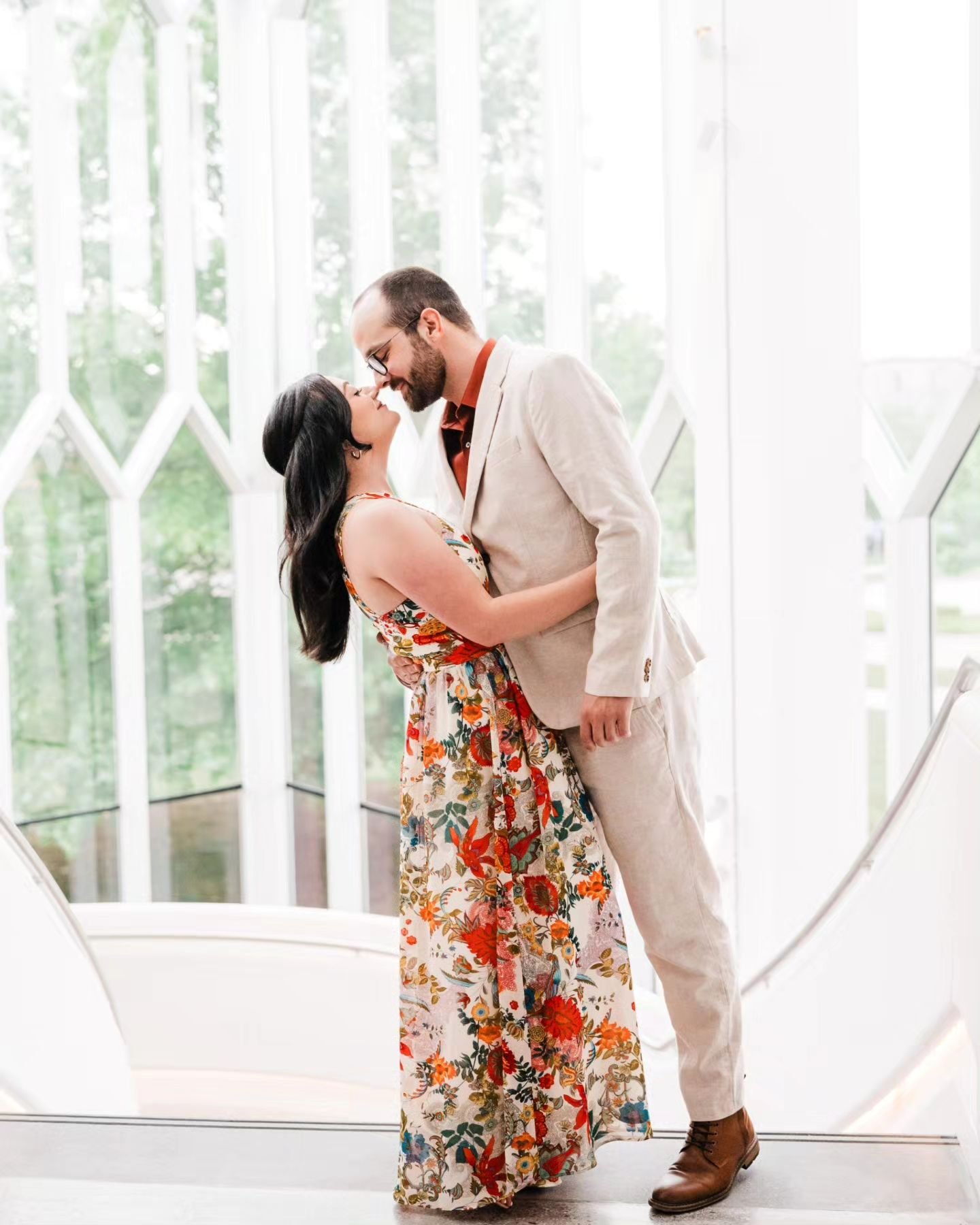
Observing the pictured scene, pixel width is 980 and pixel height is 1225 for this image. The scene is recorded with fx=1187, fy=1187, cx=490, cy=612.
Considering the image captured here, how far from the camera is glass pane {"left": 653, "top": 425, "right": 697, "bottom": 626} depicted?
15.4 feet

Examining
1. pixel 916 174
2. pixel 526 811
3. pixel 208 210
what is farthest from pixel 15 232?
pixel 526 811

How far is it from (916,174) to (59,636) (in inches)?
181

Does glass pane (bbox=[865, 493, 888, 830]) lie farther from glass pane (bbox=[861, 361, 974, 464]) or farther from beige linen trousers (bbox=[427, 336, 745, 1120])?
beige linen trousers (bbox=[427, 336, 745, 1120])

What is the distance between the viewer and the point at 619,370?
16.2ft

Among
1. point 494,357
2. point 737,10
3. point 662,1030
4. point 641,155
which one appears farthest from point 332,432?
point 641,155

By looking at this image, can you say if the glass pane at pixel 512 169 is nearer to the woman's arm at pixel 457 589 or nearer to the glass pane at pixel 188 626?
the glass pane at pixel 188 626

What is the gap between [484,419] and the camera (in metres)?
2.17

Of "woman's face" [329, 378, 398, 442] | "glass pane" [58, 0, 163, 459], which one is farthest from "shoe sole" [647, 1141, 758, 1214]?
"glass pane" [58, 0, 163, 459]

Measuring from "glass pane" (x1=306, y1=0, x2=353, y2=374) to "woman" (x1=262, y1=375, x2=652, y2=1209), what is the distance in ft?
14.6

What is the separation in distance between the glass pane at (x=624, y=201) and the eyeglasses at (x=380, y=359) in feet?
8.59

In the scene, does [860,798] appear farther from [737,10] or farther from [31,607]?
[31,607]

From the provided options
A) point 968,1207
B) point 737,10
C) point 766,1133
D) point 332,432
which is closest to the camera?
point 968,1207

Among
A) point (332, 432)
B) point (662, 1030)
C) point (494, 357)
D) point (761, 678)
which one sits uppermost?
point (494, 357)

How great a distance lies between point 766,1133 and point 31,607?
15.9ft
